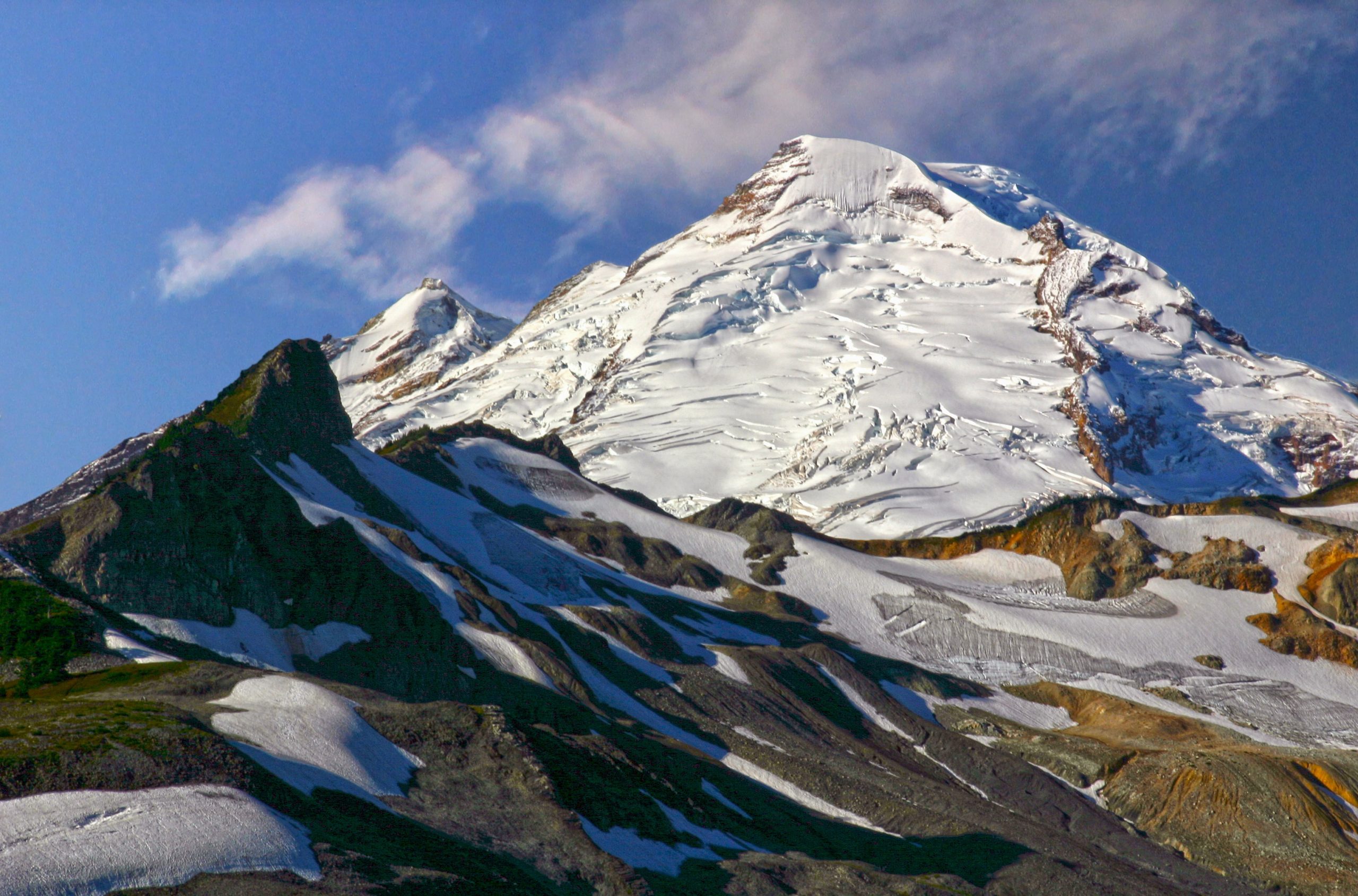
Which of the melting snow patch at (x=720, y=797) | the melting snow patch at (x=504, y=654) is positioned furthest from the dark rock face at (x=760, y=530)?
→ the melting snow patch at (x=720, y=797)

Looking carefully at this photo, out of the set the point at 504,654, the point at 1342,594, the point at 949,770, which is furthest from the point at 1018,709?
the point at 504,654

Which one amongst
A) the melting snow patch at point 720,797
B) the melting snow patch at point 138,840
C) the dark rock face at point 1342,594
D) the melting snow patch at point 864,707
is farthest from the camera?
the dark rock face at point 1342,594

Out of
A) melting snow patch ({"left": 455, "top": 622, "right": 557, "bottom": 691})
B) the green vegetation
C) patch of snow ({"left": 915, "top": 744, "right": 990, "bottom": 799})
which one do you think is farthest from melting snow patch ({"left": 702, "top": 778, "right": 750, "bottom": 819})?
the green vegetation

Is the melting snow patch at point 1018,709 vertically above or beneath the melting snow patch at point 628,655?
beneath

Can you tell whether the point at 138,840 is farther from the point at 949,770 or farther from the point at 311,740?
the point at 949,770

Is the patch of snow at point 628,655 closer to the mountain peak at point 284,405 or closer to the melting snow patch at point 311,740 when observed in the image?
the mountain peak at point 284,405

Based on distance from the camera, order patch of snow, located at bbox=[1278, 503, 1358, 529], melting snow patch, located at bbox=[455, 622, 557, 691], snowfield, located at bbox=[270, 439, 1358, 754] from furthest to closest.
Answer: patch of snow, located at bbox=[1278, 503, 1358, 529]
snowfield, located at bbox=[270, 439, 1358, 754]
melting snow patch, located at bbox=[455, 622, 557, 691]

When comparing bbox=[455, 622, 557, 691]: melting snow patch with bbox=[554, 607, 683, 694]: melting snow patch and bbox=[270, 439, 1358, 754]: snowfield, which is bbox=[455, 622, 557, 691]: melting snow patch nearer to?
bbox=[270, 439, 1358, 754]: snowfield
